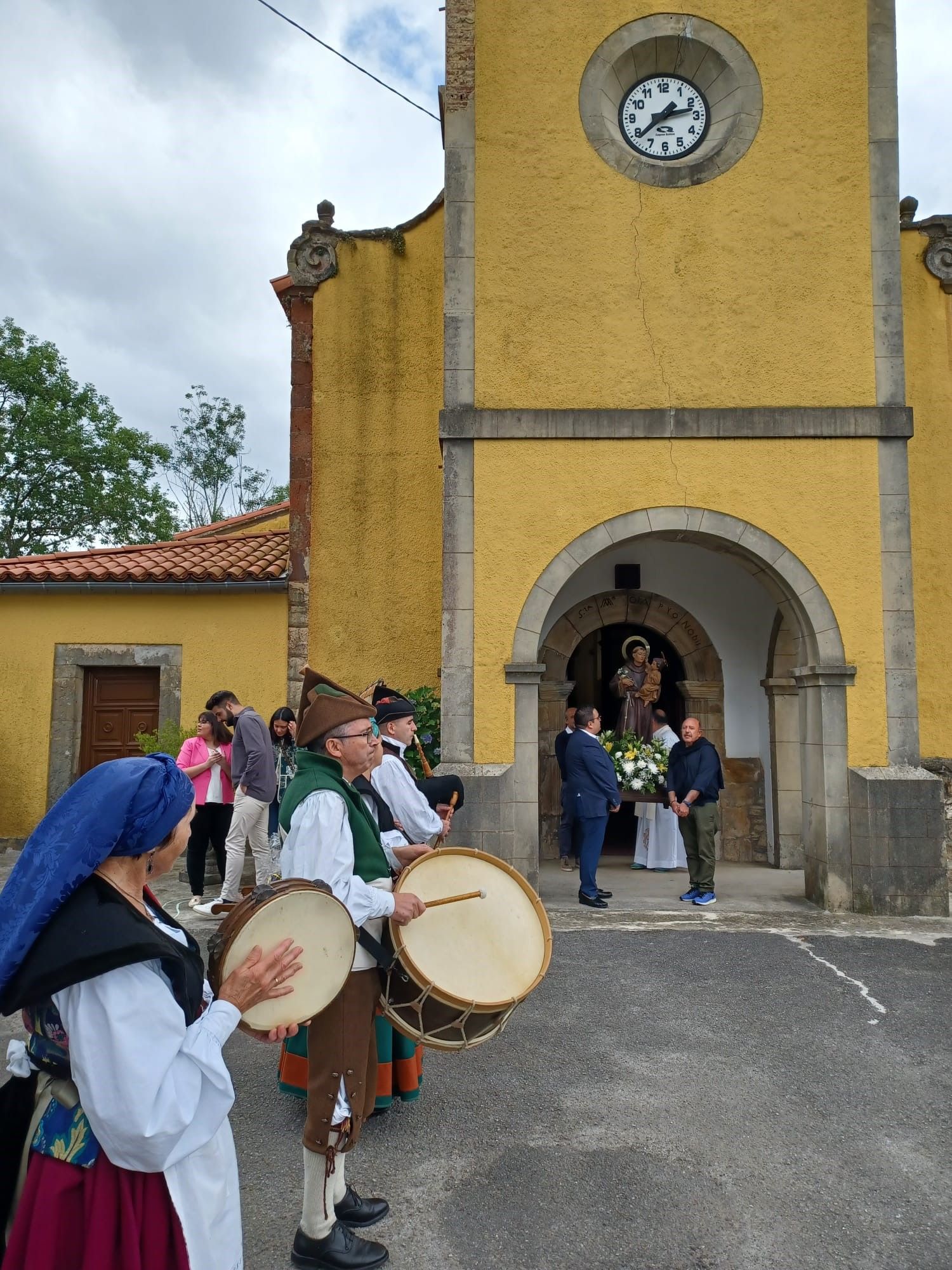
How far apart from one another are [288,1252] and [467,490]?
5.97 meters

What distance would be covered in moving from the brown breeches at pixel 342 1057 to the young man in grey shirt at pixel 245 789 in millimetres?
4266

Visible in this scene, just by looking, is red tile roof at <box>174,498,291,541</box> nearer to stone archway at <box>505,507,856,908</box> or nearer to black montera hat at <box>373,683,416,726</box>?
stone archway at <box>505,507,856,908</box>

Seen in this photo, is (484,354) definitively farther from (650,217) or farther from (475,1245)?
(475,1245)

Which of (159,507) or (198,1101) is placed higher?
(159,507)

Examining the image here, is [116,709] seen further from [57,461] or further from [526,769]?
[57,461]

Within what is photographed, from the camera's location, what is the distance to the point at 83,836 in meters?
1.63

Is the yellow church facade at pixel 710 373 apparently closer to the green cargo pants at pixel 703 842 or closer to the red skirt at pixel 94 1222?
the green cargo pants at pixel 703 842

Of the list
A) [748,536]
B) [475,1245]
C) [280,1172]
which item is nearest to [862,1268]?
[475,1245]

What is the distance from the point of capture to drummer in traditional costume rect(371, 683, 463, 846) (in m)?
3.89

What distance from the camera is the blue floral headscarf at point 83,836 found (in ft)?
5.16

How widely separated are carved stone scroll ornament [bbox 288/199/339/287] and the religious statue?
523 cm

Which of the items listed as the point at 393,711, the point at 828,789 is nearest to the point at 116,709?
the point at 393,711

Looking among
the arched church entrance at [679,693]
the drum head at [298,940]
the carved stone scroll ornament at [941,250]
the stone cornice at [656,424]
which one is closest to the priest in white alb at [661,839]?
the arched church entrance at [679,693]

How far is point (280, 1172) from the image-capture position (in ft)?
10.5
